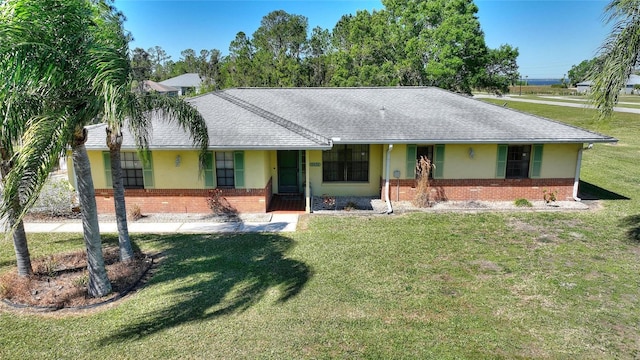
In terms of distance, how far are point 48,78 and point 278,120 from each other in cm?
878

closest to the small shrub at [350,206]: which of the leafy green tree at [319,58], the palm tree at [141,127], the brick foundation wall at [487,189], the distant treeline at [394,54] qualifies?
the brick foundation wall at [487,189]

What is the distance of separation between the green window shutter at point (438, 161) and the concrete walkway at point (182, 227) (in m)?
5.26

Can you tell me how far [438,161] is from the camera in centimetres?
1463

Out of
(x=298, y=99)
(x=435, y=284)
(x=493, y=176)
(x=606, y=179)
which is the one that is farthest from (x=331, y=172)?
(x=606, y=179)

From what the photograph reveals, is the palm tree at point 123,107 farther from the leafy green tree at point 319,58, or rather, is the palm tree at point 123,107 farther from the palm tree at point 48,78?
the leafy green tree at point 319,58

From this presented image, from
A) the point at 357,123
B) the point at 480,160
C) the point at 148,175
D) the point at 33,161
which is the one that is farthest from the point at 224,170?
the point at 480,160

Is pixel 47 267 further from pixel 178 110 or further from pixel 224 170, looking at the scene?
pixel 224 170

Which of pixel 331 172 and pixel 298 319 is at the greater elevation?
pixel 331 172

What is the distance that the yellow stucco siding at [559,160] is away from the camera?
47.8ft

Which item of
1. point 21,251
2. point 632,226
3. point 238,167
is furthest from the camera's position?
point 238,167

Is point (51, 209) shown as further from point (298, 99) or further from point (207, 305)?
point (298, 99)

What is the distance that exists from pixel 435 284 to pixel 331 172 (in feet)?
24.2

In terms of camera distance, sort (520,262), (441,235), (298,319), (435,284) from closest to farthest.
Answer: (298,319), (435,284), (520,262), (441,235)

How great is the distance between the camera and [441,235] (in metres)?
11.8
